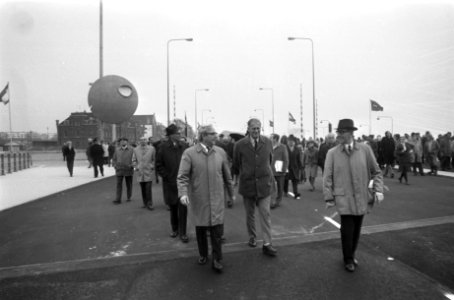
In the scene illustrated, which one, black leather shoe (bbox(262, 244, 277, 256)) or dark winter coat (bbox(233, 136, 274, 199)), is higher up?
dark winter coat (bbox(233, 136, 274, 199))

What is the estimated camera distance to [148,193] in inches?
357

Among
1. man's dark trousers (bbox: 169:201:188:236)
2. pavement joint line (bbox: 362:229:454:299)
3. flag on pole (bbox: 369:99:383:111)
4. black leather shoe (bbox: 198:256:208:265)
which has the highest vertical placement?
flag on pole (bbox: 369:99:383:111)

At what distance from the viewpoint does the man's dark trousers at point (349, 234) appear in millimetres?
4473

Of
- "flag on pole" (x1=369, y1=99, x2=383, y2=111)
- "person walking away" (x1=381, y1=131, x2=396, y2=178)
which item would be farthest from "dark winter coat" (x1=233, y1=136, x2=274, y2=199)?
"flag on pole" (x1=369, y1=99, x2=383, y2=111)

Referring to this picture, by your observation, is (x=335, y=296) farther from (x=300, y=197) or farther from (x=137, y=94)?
(x=137, y=94)

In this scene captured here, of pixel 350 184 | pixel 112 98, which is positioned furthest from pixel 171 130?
pixel 112 98

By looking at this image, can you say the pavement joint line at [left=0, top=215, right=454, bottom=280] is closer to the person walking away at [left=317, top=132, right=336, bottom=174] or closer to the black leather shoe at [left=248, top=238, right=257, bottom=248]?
the black leather shoe at [left=248, top=238, right=257, bottom=248]

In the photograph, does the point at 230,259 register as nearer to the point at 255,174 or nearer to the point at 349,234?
the point at 255,174

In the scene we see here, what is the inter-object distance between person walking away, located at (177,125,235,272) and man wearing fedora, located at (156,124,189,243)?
1.41 m

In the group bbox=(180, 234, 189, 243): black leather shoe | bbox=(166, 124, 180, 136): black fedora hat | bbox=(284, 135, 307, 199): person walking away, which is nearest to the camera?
bbox=(180, 234, 189, 243): black leather shoe

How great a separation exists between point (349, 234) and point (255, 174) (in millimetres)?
1573

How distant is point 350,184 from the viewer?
178 inches

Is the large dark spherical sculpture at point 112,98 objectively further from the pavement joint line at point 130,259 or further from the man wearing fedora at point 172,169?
the pavement joint line at point 130,259

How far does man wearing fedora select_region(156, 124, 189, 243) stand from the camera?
6.38m
